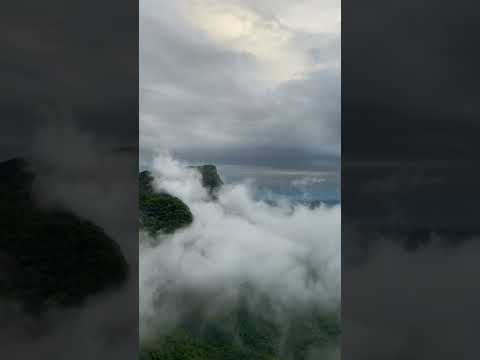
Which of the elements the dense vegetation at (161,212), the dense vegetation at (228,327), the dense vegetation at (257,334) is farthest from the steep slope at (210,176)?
the dense vegetation at (257,334)

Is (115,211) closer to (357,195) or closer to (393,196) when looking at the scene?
(357,195)

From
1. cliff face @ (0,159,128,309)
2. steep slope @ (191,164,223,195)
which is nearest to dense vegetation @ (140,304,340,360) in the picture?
steep slope @ (191,164,223,195)

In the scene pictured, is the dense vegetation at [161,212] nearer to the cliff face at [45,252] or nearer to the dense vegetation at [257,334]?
the dense vegetation at [257,334]

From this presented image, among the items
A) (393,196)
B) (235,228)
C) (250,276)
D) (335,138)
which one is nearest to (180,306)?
(250,276)

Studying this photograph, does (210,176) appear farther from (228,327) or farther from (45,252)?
(45,252)

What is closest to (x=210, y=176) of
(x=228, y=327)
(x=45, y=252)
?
(x=228, y=327)

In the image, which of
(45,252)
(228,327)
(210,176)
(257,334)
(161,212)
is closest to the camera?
(45,252)
